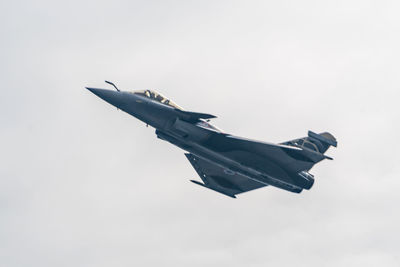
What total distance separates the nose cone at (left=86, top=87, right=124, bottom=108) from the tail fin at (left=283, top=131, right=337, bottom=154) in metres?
11.2

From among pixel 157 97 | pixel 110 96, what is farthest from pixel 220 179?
pixel 110 96

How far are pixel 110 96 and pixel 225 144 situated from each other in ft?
24.2

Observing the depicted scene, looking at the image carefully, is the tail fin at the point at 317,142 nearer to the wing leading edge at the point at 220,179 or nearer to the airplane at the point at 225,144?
the airplane at the point at 225,144

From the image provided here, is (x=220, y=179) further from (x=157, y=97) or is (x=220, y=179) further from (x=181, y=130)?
(x=157, y=97)

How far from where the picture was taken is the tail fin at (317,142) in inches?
1389

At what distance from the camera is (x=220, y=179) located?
4109 cm

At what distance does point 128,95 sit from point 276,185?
1102 centimetres

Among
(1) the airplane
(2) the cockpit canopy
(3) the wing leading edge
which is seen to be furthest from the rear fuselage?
(3) the wing leading edge

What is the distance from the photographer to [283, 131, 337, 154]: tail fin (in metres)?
35.3

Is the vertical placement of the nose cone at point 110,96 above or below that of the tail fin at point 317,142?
below

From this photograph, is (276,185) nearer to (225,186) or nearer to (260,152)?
(260,152)

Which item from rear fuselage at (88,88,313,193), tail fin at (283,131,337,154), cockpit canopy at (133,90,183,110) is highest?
tail fin at (283,131,337,154)

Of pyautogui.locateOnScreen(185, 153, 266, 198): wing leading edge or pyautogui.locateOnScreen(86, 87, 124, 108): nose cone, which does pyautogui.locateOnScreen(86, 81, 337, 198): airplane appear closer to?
pyautogui.locateOnScreen(86, 87, 124, 108): nose cone

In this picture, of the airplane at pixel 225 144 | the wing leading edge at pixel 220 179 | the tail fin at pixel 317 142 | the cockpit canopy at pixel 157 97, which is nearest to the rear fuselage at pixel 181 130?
the airplane at pixel 225 144
